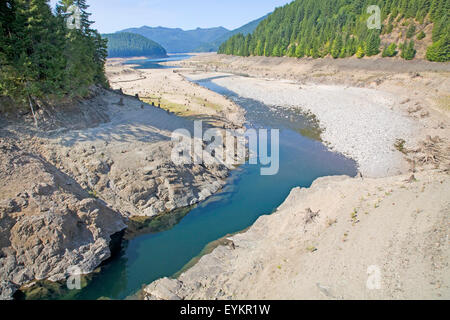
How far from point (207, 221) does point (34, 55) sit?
22400 mm

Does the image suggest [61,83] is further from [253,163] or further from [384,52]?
[384,52]

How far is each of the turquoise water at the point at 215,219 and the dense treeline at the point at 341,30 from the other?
64625 millimetres

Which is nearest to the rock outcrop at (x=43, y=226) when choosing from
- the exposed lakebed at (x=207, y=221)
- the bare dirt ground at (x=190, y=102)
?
the exposed lakebed at (x=207, y=221)

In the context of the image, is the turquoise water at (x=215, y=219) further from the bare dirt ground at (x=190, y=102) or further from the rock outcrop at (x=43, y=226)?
the bare dirt ground at (x=190, y=102)

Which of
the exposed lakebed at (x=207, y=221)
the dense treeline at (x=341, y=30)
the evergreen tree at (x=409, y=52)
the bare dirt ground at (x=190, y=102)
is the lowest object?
the exposed lakebed at (x=207, y=221)

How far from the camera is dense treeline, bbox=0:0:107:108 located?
74.4ft

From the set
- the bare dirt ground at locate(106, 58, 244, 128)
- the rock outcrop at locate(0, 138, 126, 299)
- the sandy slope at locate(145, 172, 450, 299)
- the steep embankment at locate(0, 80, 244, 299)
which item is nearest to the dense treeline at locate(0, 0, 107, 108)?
the steep embankment at locate(0, 80, 244, 299)

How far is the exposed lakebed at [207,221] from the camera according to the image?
1714 centimetres

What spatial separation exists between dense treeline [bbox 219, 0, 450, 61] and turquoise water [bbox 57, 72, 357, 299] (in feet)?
212

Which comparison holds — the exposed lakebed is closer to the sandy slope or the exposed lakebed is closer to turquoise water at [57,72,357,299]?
turquoise water at [57,72,357,299]

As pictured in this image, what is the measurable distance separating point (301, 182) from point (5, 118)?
30.3m

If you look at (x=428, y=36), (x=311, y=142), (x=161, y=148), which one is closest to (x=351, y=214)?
(x=161, y=148)

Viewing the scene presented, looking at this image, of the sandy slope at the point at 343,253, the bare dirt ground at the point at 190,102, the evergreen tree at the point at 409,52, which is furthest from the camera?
the evergreen tree at the point at 409,52

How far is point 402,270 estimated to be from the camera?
12.0m
